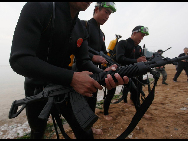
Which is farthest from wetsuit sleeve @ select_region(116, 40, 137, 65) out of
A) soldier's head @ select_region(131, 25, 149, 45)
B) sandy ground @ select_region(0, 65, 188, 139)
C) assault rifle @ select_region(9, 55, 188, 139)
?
assault rifle @ select_region(9, 55, 188, 139)

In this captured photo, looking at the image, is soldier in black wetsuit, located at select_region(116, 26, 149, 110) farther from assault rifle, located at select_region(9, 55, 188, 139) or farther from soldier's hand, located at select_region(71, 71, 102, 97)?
soldier's hand, located at select_region(71, 71, 102, 97)

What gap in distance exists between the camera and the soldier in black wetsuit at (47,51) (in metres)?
1.01

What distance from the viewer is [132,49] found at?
12.5ft

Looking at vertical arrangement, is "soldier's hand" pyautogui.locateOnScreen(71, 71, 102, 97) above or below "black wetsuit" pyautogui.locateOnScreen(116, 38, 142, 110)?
below

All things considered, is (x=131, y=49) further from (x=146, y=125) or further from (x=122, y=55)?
(x=146, y=125)

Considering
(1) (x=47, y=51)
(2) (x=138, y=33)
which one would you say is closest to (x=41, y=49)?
(1) (x=47, y=51)

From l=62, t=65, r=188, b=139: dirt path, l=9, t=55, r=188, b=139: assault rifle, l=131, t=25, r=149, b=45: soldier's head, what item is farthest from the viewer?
l=131, t=25, r=149, b=45: soldier's head

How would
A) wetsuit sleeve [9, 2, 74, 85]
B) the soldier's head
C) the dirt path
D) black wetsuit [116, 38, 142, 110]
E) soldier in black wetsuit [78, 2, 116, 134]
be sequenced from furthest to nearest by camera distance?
the soldier's head, black wetsuit [116, 38, 142, 110], soldier in black wetsuit [78, 2, 116, 134], the dirt path, wetsuit sleeve [9, 2, 74, 85]

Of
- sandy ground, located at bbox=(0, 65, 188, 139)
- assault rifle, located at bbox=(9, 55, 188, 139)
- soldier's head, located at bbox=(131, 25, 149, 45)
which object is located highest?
soldier's head, located at bbox=(131, 25, 149, 45)

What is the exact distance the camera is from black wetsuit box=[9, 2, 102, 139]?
1.01m

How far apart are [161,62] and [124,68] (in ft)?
2.58

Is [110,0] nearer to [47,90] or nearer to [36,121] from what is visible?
[47,90]

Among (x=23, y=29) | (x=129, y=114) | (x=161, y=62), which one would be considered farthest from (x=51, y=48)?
(x=129, y=114)

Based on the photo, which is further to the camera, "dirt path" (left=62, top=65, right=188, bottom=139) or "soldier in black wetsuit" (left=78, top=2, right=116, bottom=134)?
"soldier in black wetsuit" (left=78, top=2, right=116, bottom=134)
